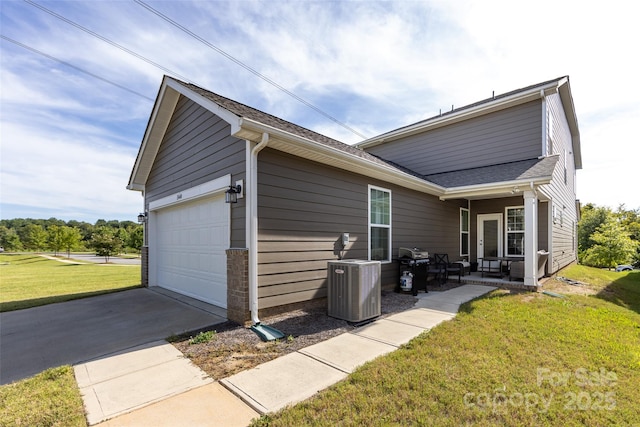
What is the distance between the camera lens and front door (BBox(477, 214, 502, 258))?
10.1 m

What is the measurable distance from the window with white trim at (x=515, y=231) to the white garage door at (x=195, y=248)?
375 inches

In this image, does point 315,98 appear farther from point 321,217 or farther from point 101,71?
point 321,217

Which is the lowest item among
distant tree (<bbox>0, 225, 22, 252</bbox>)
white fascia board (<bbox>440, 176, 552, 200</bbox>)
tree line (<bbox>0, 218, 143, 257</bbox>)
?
distant tree (<bbox>0, 225, 22, 252</bbox>)

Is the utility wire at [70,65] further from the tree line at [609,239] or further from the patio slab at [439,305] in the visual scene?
the tree line at [609,239]

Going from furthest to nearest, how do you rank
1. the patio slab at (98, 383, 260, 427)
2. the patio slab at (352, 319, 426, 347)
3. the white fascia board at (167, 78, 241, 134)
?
the white fascia board at (167, 78, 241, 134), the patio slab at (352, 319, 426, 347), the patio slab at (98, 383, 260, 427)

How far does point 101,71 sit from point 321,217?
751 cm

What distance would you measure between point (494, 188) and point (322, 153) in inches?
209

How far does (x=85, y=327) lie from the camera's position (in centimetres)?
472

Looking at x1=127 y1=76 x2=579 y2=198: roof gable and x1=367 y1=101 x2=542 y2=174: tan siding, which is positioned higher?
x1=367 y1=101 x2=542 y2=174: tan siding

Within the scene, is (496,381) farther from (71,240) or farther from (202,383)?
(71,240)

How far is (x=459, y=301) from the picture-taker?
6.13 meters

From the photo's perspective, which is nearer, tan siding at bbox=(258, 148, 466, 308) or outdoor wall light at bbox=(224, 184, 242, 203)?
tan siding at bbox=(258, 148, 466, 308)

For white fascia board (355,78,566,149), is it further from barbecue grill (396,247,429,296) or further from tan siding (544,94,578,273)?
barbecue grill (396,247,429,296)

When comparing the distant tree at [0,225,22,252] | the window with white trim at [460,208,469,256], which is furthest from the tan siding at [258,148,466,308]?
the distant tree at [0,225,22,252]
